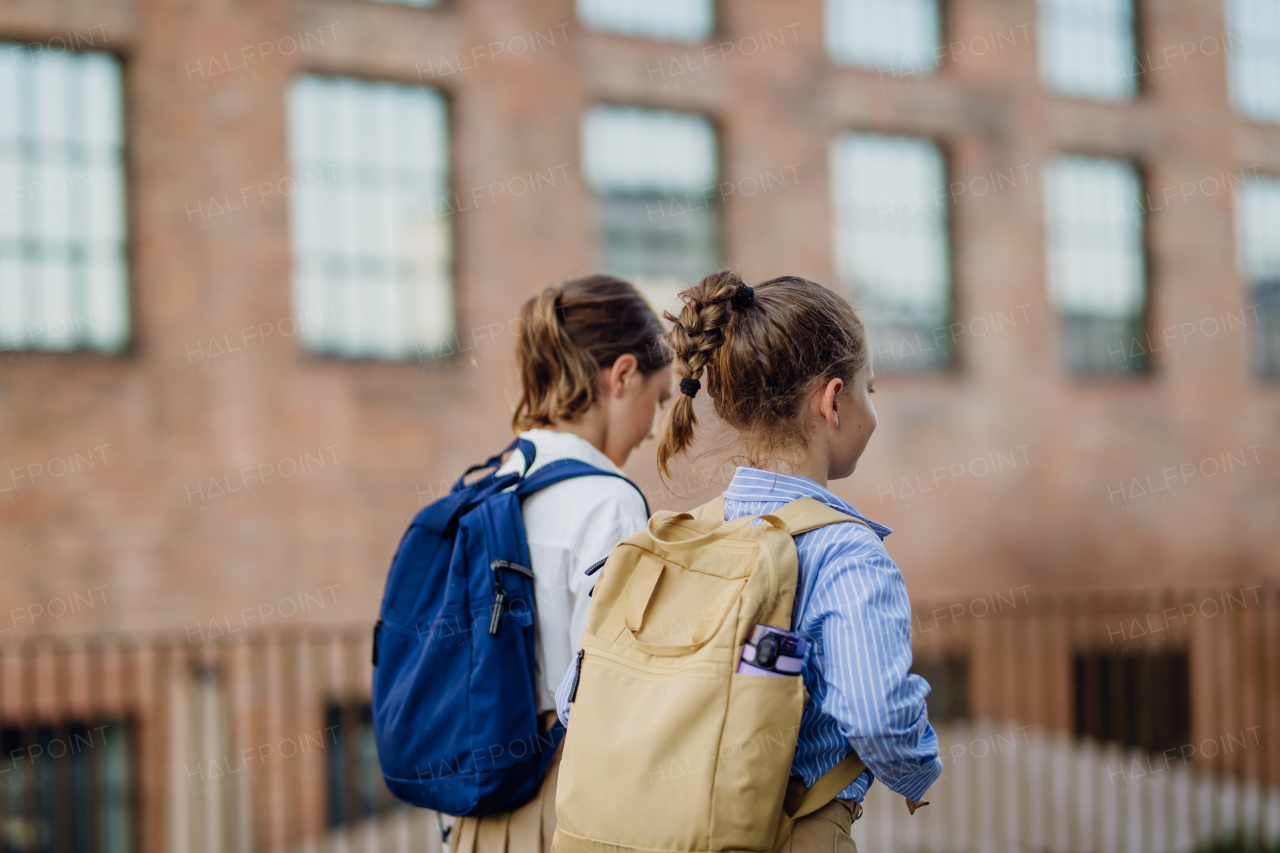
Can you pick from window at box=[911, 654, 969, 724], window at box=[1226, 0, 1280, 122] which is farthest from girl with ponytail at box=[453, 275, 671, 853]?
window at box=[1226, 0, 1280, 122]

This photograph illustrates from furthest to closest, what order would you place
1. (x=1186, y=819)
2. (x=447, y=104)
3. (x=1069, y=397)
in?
1. (x=1069, y=397)
2. (x=447, y=104)
3. (x=1186, y=819)

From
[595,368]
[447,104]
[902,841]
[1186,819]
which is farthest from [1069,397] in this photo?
[595,368]

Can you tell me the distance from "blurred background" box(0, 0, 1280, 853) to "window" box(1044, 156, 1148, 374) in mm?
46

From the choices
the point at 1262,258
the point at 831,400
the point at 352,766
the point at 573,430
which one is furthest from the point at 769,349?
the point at 1262,258

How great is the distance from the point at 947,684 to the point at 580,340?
10.3 m

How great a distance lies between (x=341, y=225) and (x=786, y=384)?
834cm

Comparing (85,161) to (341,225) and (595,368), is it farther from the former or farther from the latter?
(595,368)

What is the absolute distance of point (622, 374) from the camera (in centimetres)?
243

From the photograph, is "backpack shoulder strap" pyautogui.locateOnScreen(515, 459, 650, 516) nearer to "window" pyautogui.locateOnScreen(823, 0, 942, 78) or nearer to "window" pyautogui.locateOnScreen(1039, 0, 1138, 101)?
"window" pyautogui.locateOnScreen(823, 0, 942, 78)

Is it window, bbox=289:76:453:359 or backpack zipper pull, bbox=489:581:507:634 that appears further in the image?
window, bbox=289:76:453:359

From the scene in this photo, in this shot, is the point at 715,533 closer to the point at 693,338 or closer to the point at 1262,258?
the point at 693,338

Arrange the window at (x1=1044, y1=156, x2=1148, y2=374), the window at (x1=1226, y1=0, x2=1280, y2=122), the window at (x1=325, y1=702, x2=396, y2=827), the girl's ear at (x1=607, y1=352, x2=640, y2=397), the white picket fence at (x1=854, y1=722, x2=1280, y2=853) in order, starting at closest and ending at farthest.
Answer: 1. the girl's ear at (x1=607, y1=352, x2=640, y2=397)
2. the white picket fence at (x1=854, y1=722, x2=1280, y2=853)
3. the window at (x1=325, y1=702, x2=396, y2=827)
4. the window at (x1=1044, y1=156, x2=1148, y2=374)
5. the window at (x1=1226, y1=0, x2=1280, y2=122)

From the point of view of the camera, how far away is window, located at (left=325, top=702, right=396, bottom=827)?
29.5 feet

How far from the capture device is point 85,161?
8.58 meters
